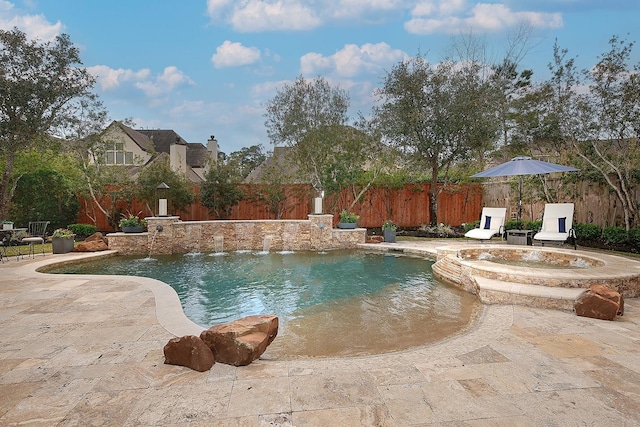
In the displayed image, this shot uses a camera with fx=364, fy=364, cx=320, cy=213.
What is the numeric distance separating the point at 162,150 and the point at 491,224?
72.5ft

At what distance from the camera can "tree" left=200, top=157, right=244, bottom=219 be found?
43.9 feet

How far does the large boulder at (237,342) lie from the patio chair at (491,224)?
8124 mm

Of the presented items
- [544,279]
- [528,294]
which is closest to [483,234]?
[544,279]

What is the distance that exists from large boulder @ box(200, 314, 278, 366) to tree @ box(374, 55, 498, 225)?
10428mm

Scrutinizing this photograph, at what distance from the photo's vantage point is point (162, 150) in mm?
25203

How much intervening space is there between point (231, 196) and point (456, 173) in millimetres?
8639

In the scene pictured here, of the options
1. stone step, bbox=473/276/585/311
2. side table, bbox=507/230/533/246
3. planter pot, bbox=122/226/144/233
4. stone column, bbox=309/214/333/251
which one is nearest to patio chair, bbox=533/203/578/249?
side table, bbox=507/230/533/246

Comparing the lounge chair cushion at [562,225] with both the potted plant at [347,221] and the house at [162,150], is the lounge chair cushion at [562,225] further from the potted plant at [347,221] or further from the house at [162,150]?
the house at [162,150]

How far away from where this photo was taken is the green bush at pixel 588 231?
32.6 ft

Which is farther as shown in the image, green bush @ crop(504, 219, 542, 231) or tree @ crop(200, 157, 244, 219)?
tree @ crop(200, 157, 244, 219)

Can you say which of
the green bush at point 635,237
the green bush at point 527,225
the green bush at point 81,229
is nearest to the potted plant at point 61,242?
the green bush at point 81,229

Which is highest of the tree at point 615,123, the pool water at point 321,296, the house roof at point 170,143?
the house roof at point 170,143

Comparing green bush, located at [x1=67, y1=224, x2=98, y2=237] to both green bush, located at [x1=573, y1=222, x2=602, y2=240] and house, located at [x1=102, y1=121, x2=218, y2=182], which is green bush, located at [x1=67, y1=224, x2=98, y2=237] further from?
green bush, located at [x1=573, y1=222, x2=602, y2=240]

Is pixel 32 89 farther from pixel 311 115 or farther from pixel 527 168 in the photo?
→ pixel 527 168
